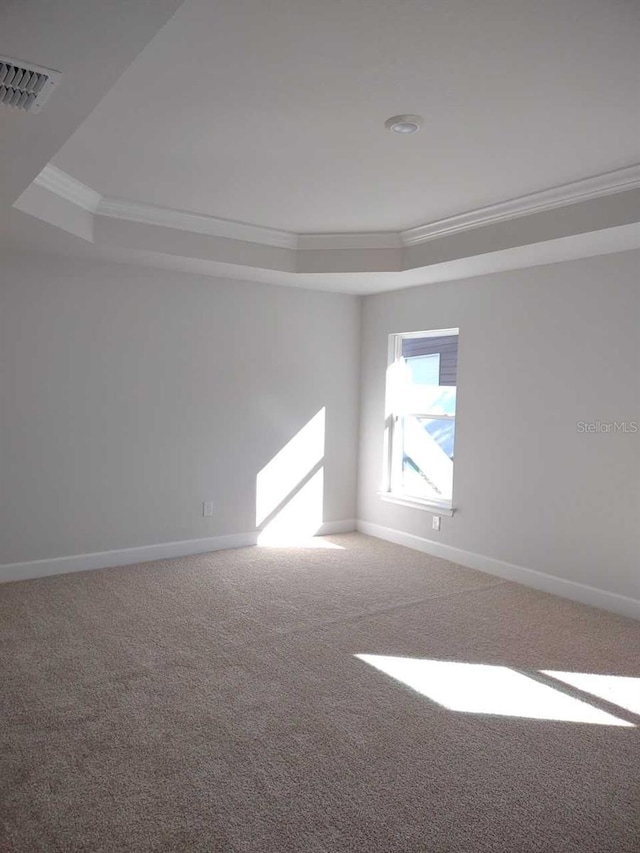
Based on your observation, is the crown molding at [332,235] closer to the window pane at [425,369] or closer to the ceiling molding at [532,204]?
the ceiling molding at [532,204]

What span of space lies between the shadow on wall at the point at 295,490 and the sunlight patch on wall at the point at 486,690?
2.44 m

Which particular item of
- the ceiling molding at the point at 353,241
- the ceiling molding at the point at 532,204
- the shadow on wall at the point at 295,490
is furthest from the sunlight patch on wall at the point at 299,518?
the ceiling molding at the point at 532,204

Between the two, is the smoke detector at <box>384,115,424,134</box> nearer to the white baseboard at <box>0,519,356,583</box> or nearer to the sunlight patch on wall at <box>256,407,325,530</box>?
the sunlight patch on wall at <box>256,407,325,530</box>

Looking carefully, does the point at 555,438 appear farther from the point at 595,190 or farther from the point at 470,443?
the point at 595,190

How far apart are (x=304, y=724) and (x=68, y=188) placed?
323cm

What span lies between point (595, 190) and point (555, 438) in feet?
5.48

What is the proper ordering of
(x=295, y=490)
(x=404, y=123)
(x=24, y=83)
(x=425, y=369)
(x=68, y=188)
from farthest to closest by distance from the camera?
(x=295, y=490)
(x=425, y=369)
(x=68, y=188)
(x=404, y=123)
(x=24, y=83)

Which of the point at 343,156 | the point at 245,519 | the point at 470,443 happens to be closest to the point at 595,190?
the point at 343,156

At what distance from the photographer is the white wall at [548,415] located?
405 cm

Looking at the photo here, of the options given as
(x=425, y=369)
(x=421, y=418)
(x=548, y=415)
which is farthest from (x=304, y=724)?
(x=425, y=369)

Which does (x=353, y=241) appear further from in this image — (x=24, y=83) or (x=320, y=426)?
(x=24, y=83)

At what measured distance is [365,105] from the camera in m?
2.66

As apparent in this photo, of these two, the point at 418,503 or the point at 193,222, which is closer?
the point at 193,222

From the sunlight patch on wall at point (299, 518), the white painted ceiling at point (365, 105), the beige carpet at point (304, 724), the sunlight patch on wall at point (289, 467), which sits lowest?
the beige carpet at point (304, 724)
